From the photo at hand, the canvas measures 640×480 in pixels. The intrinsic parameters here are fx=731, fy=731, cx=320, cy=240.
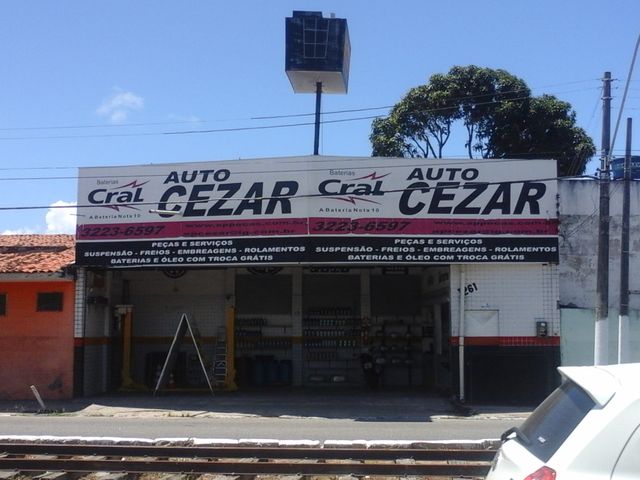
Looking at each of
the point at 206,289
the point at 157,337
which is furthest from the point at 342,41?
the point at 157,337

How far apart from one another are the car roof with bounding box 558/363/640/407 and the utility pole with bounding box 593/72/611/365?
1295 cm

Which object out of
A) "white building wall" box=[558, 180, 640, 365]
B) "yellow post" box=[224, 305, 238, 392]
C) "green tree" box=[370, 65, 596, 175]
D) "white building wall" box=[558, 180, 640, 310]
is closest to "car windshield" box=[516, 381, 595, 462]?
"white building wall" box=[558, 180, 640, 365]

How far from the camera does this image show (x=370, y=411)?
1778 cm

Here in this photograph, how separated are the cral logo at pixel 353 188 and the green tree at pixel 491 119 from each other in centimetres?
1892

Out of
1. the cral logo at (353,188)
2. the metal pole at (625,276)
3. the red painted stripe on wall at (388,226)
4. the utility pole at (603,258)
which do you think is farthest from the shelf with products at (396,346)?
the utility pole at (603,258)

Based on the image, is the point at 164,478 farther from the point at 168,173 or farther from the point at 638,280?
the point at 638,280

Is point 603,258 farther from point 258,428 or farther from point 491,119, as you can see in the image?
point 491,119

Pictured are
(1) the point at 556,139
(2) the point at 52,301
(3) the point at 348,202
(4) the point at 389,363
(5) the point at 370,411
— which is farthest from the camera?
(1) the point at 556,139

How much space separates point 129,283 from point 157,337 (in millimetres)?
2038

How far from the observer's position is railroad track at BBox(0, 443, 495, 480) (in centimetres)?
979

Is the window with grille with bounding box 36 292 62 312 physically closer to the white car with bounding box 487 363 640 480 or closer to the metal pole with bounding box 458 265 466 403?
the metal pole with bounding box 458 265 466 403

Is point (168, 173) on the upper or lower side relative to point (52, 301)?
upper

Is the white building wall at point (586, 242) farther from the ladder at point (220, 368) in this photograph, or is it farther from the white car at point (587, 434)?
the white car at point (587, 434)

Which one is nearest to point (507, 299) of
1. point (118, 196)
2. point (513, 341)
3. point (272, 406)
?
point (513, 341)
